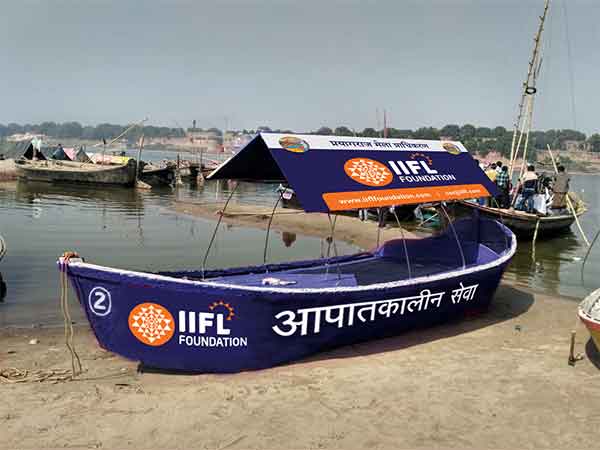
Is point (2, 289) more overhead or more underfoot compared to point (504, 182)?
more underfoot

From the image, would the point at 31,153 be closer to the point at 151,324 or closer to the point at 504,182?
the point at 504,182

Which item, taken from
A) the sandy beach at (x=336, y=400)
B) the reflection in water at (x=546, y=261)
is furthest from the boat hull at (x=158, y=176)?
the sandy beach at (x=336, y=400)

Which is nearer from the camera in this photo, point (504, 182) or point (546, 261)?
point (546, 261)

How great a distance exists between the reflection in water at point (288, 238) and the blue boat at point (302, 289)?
314 inches

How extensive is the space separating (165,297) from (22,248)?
10841 mm

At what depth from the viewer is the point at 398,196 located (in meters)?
7.65

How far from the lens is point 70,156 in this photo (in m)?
43.0

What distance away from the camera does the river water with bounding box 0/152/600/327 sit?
11258mm

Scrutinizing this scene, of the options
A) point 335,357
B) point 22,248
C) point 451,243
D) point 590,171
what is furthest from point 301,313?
point 590,171

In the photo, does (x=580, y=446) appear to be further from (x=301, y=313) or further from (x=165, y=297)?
(x=165, y=297)

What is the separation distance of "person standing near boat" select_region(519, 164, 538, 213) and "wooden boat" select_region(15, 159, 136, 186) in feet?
80.2

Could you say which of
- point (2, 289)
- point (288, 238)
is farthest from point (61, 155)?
point (2, 289)

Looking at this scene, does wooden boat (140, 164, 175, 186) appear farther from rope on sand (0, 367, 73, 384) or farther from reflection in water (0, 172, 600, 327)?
rope on sand (0, 367, 73, 384)

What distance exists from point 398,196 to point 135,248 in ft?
33.8
